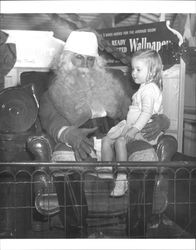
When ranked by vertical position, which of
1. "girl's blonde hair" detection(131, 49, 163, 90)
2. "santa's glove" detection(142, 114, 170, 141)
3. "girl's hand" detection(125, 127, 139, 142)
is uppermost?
"girl's blonde hair" detection(131, 49, 163, 90)

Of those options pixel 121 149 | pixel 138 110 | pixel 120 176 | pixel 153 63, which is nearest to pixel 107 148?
pixel 121 149

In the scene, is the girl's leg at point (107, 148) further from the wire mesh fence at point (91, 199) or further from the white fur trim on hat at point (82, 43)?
the white fur trim on hat at point (82, 43)

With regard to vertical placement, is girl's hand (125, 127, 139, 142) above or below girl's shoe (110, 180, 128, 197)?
above

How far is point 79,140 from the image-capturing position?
8.72ft

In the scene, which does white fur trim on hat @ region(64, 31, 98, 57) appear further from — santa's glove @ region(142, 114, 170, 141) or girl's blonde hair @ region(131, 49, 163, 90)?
santa's glove @ region(142, 114, 170, 141)

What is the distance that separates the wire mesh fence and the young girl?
74mm

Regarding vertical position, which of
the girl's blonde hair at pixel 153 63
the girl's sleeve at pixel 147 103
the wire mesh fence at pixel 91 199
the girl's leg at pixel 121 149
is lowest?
the wire mesh fence at pixel 91 199

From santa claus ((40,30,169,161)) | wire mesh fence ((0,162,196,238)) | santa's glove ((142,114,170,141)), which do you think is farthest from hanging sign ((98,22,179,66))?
wire mesh fence ((0,162,196,238))

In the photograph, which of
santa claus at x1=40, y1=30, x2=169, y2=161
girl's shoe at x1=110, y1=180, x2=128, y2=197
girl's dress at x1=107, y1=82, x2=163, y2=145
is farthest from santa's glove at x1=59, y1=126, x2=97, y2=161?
girl's shoe at x1=110, y1=180, x2=128, y2=197

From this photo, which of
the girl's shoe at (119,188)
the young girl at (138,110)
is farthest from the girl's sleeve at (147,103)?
the girl's shoe at (119,188)

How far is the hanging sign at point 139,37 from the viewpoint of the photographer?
2613 mm

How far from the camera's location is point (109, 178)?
2666 millimetres

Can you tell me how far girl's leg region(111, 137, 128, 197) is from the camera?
2658 mm

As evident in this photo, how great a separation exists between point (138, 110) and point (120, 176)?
16.4 inches
